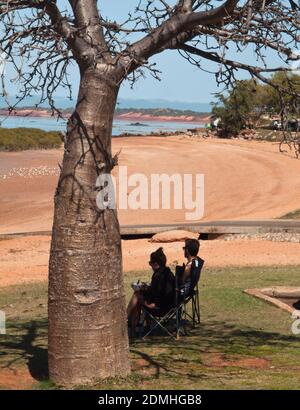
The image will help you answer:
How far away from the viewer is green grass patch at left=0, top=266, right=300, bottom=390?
7.04 meters

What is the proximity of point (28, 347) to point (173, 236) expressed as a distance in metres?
10.9

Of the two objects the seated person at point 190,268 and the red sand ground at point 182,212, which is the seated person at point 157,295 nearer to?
the seated person at point 190,268

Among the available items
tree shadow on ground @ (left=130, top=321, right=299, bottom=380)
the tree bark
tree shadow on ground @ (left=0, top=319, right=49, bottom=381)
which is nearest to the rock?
tree shadow on ground @ (left=0, top=319, right=49, bottom=381)

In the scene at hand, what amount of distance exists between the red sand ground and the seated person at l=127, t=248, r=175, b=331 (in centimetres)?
640

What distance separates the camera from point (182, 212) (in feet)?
93.4

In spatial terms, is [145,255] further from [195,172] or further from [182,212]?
[195,172]

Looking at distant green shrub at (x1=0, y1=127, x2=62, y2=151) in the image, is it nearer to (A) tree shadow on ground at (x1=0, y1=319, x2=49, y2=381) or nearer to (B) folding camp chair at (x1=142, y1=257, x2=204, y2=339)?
(A) tree shadow on ground at (x1=0, y1=319, x2=49, y2=381)

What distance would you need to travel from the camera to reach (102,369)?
6.97 meters

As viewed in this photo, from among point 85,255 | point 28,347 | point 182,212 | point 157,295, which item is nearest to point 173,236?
point 182,212

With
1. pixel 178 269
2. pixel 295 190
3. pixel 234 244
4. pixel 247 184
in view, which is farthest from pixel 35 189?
pixel 178 269

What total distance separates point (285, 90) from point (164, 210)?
20.7 meters

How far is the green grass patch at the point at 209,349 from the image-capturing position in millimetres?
7039

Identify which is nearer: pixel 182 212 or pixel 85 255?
pixel 85 255

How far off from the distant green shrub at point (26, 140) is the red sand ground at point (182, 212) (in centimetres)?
373
